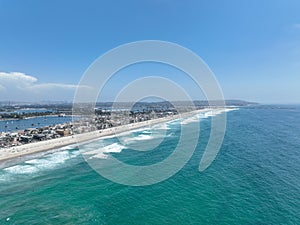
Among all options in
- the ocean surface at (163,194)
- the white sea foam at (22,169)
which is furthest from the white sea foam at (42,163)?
the ocean surface at (163,194)

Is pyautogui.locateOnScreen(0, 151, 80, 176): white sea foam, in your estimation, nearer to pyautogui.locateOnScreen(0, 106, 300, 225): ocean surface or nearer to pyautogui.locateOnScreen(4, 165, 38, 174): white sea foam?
pyautogui.locateOnScreen(4, 165, 38, 174): white sea foam

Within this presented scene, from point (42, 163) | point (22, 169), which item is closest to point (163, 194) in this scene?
point (22, 169)

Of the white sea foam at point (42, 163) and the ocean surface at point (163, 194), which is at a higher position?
the ocean surface at point (163, 194)

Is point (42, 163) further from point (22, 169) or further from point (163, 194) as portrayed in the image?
point (163, 194)

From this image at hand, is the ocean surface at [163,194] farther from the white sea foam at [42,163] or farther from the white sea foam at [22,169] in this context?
the white sea foam at [42,163]

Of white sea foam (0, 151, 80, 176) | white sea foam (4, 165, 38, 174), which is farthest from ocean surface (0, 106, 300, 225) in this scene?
white sea foam (0, 151, 80, 176)

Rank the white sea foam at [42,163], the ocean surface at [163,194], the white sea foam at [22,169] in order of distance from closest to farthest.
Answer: the ocean surface at [163,194]
the white sea foam at [22,169]
the white sea foam at [42,163]

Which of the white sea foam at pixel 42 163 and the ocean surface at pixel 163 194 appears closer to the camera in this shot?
the ocean surface at pixel 163 194

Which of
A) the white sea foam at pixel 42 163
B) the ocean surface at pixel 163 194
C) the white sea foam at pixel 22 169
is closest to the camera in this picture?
the ocean surface at pixel 163 194

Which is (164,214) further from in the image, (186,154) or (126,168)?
(186,154)
